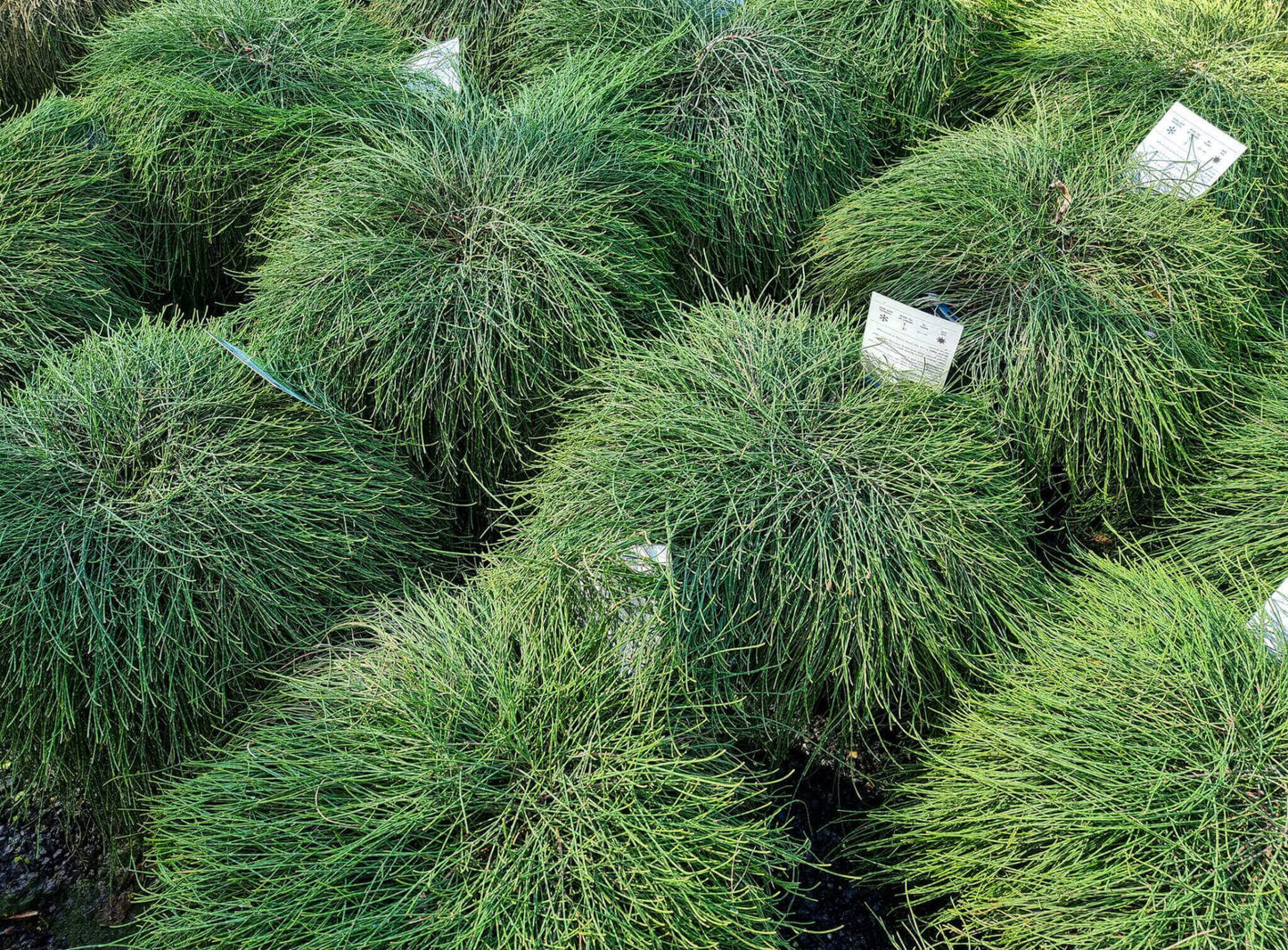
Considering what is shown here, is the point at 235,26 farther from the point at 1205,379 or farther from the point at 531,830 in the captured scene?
the point at 1205,379

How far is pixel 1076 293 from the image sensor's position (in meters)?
1.59

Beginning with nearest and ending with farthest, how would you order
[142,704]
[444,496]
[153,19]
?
1. [142,704]
2. [444,496]
3. [153,19]

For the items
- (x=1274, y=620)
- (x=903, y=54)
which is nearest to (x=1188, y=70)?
(x=903, y=54)

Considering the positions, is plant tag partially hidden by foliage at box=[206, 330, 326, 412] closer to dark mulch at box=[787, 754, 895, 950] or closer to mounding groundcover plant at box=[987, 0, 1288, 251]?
dark mulch at box=[787, 754, 895, 950]

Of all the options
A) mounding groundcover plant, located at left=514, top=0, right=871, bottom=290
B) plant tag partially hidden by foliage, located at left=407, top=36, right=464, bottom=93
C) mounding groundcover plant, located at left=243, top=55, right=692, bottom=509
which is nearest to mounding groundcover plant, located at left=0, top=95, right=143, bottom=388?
mounding groundcover plant, located at left=243, top=55, right=692, bottom=509

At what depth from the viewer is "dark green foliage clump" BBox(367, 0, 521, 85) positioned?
2.18m

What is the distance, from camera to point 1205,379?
1626mm

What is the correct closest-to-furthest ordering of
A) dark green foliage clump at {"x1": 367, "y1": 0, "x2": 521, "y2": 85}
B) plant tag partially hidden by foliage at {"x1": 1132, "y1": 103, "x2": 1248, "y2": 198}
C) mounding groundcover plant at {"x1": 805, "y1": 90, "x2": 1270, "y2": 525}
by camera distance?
mounding groundcover plant at {"x1": 805, "y1": 90, "x2": 1270, "y2": 525}, plant tag partially hidden by foliage at {"x1": 1132, "y1": 103, "x2": 1248, "y2": 198}, dark green foliage clump at {"x1": 367, "y1": 0, "x2": 521, "y2": 85}

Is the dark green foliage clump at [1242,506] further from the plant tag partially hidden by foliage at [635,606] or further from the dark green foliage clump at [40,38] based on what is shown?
the dark green foliage clump at [40,38]

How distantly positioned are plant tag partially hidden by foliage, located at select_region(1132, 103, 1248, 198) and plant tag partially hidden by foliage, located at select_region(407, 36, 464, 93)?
1377 mm

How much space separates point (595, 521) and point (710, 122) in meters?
0.98

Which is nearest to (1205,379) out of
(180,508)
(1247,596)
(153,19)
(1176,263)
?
(1176,263)

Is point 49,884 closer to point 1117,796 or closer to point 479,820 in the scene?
point 479,820

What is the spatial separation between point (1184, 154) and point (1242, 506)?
27.3 inches
